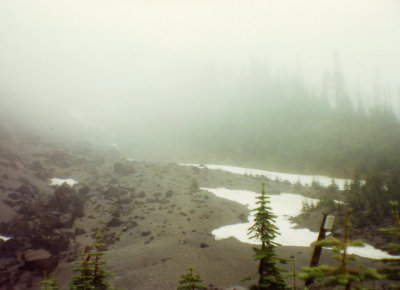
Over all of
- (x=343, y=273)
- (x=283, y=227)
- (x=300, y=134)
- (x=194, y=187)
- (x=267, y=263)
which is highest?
(x=300, y=134)

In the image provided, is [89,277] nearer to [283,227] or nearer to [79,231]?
[79,231]

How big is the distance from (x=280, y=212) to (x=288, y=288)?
2496cm

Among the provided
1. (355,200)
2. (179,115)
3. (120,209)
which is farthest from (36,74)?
(355,200)

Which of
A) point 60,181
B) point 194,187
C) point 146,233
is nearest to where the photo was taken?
point 146,233

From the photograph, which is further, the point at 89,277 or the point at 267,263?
the point at 267,263

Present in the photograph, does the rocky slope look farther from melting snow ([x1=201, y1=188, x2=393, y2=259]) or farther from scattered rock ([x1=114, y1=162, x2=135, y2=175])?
melting snow ([x1=201, y1=188, x2=393, y2=259])

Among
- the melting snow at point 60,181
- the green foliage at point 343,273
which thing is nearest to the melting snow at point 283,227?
the green foliage at point 343,273

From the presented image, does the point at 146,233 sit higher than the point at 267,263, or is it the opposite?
the point at 267,263

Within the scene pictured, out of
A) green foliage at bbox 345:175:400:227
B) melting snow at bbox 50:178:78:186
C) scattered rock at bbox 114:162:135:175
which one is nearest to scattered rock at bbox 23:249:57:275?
melting snow at bbox 50:178:78:186

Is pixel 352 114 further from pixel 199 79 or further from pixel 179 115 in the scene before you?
pixel 199 79

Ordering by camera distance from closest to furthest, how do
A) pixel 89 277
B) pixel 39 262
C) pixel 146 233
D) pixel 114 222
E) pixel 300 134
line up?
pixel 89 277 → pixel 39 262 → pixel 146 233 → pixel 114 222 → pixel 300 134

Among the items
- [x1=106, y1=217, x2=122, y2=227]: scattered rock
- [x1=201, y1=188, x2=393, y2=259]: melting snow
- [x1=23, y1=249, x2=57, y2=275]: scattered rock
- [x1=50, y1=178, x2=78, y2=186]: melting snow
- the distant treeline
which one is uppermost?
the distant treeline

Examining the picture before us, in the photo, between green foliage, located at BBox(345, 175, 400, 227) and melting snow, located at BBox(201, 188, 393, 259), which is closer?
melting snow, located at BBox(201, 188, 393, 259)

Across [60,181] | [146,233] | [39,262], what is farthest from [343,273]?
[60,181]
